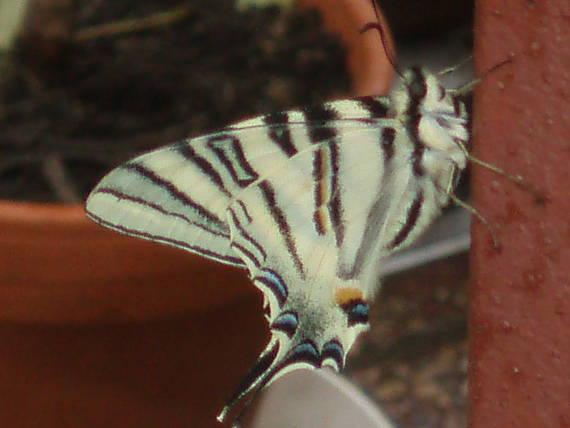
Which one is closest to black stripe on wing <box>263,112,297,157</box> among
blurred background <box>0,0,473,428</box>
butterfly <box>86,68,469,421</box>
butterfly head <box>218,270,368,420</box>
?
butterfly <box>86,68,469,421</box>

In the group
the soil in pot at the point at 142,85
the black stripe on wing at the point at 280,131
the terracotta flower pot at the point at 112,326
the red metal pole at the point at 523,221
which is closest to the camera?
the red metal pole at the point at 523,221

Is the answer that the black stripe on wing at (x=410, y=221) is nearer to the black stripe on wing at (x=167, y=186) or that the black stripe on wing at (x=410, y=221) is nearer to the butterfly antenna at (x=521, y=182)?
the black stripe on wing at (x=167, y=186)

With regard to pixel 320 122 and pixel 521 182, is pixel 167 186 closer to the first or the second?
pixel 320 122

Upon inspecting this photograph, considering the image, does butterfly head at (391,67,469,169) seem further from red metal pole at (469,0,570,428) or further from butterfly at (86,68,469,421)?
red metal pole at (469,0,570,428)

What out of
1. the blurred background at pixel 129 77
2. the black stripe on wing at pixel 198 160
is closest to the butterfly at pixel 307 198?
the black stripe on wing at pixel 198 160

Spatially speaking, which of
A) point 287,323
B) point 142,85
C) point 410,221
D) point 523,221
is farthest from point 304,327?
point 142,85

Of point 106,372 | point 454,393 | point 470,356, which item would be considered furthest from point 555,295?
point 454,393
